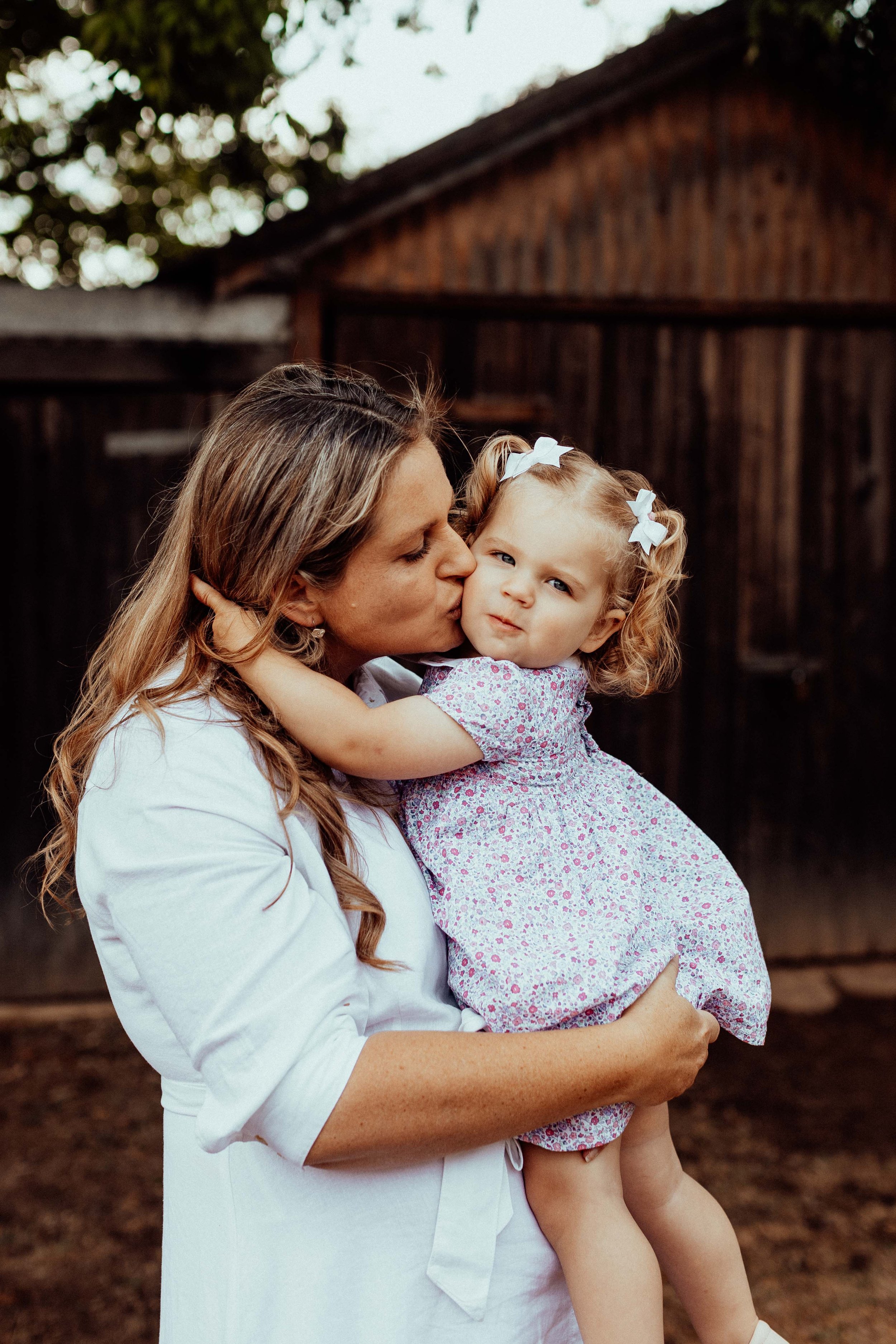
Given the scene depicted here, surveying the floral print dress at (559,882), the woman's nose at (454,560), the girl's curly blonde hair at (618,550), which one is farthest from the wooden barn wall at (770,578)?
the woman's nose at (454,560)

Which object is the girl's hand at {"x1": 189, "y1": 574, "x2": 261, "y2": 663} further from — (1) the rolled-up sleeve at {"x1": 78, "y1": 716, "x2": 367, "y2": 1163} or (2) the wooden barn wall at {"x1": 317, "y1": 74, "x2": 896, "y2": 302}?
(2) the wooden barn wall at {"x1": 317, "y1": 74, "x2": 896, "y2": 302}

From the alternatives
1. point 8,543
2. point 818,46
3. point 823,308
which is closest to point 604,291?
point 823,308

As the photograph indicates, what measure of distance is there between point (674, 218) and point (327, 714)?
398 centimetres

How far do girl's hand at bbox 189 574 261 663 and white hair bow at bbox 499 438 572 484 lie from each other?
24.3 inches

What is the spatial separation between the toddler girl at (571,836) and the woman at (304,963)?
0.06m

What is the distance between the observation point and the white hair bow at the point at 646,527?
5.90 ft

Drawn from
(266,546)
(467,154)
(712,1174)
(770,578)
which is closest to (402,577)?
(266,546)

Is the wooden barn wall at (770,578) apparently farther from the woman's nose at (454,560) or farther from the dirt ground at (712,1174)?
the woman's nose at (454,560)

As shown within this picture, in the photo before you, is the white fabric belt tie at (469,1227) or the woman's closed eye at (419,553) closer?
the white fabric belt tie at (469,1227)

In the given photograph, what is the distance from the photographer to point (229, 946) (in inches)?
44.8

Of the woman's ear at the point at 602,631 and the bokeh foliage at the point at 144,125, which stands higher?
the bokeh foliage at the point at 144,125

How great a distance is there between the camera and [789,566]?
4.94m

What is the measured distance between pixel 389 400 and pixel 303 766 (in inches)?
21.3

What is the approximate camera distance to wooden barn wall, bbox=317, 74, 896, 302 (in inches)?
177
